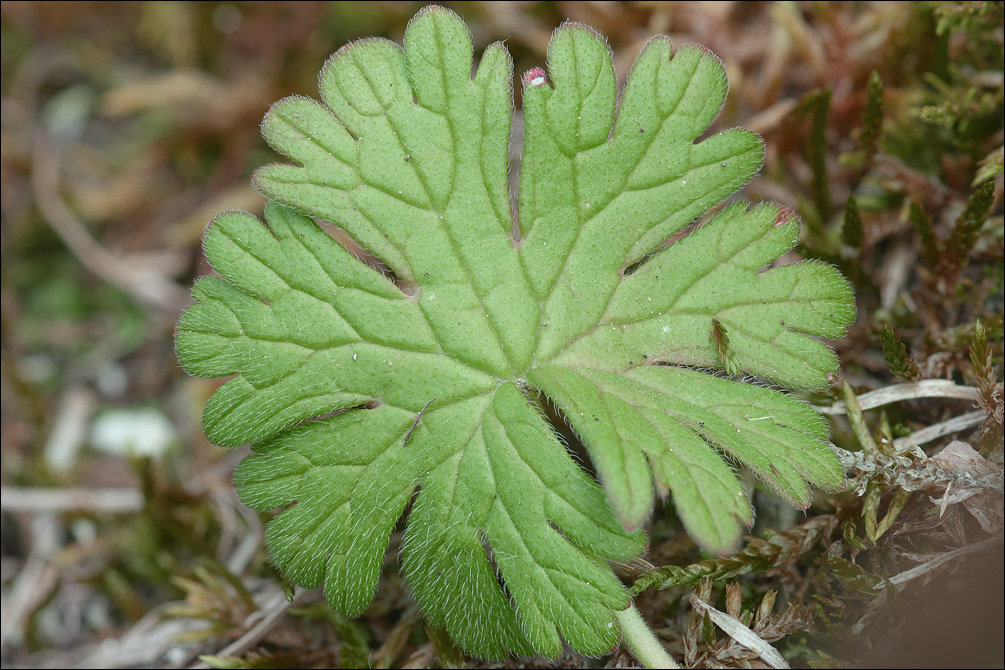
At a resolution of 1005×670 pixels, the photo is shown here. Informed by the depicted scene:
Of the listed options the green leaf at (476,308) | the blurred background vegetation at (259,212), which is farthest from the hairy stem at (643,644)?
the green leaf at (476,308)

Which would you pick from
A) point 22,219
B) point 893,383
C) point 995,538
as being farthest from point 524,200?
point 22,219

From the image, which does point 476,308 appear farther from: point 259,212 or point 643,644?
point 259,212

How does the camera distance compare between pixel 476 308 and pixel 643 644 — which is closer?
pixel 643 644

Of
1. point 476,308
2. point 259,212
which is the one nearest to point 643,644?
point 476,308

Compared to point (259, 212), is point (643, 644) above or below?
below

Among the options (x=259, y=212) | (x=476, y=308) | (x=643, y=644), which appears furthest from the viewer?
A: (x=259, y=212)

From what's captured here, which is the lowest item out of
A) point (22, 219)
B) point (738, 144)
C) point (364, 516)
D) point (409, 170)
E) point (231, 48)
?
point (364, 516)

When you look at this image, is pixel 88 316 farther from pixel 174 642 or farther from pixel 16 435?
pixel 174 642
